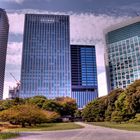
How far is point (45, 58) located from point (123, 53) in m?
65.0

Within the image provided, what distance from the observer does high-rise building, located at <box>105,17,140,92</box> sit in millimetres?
132625

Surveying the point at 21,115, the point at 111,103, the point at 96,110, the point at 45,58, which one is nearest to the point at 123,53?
the point at 45,58

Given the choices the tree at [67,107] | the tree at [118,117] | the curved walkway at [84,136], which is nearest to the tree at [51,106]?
the tree at [67,107]

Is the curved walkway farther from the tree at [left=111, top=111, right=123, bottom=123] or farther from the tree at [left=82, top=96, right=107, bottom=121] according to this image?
the tree at [left=82, top=96, right=107, bottom=121]

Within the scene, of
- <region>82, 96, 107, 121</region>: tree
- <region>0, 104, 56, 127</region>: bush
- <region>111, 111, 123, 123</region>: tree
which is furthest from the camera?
<region>82, 96, 107, 121</region>: tree

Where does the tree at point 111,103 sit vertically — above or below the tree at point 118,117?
above

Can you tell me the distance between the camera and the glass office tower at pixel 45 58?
175 m

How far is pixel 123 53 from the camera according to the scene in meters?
Answer: 143

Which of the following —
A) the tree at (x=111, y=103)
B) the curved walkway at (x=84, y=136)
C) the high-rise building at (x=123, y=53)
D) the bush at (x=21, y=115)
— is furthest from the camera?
the high-rise building at (x=123, y=53)

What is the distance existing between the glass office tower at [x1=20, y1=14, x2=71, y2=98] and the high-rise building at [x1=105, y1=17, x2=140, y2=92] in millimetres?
42644

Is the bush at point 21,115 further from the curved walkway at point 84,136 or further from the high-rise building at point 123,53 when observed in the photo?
the high-rise building at point 123,53

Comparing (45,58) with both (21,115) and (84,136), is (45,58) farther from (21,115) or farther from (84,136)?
(84,136)

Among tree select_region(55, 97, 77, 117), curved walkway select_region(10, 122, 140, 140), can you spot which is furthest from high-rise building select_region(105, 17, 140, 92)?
curved walkway select_region(10, 122, 140, 140)

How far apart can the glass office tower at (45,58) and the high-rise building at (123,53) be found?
42644 millimetres
